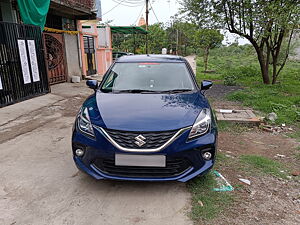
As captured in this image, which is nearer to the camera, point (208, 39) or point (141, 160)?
point (141, 160)

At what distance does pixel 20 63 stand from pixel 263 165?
667cm

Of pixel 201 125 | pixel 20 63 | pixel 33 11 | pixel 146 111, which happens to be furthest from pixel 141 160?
pixel 33 11

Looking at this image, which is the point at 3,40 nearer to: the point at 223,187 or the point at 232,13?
the point at 223,187

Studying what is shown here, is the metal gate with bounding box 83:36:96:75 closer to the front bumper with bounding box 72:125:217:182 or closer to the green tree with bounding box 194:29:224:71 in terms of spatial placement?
the green tree with bounding box 194:29:224:71

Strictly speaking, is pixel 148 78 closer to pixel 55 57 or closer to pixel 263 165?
pixel 263 165

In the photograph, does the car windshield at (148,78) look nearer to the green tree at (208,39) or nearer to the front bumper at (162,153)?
the front bumper at (162,153)

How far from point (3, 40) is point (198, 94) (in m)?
5.67

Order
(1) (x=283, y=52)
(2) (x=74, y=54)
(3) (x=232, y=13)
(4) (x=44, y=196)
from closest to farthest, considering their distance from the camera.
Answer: (4) (x=44, y=196) < (3) (x=232, y=13) < (2) (x=74, y=54) < (1) (x=283, y=52)

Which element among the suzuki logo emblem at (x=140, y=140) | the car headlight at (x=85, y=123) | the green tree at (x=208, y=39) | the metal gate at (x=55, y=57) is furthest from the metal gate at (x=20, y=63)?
the green tree at (x=208, y=39)

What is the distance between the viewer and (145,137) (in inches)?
95.1

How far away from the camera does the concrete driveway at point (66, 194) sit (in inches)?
92.0

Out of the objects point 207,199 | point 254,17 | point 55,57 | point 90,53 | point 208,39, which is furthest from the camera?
point 208,39

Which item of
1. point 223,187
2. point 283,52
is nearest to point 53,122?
point 223,187

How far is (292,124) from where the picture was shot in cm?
531
